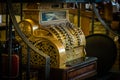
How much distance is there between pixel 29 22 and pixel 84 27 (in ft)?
12.5

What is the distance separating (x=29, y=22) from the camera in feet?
13.7

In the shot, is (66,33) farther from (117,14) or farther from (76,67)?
(117,14)

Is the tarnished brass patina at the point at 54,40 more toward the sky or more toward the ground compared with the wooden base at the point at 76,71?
more toward the sky

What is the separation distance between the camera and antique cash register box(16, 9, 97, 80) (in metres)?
3.99

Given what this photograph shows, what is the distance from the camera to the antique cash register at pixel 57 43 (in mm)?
3992

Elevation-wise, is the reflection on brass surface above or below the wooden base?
above

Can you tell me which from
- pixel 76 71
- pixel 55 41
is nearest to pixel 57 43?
pixel 55 41

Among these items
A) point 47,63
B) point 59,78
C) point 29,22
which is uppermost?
point 29,22

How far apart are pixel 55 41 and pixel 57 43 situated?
0.04 metres

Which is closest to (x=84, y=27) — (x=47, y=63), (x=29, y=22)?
(x=29, y=22)

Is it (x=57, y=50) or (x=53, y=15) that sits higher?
(x=53, y=15)

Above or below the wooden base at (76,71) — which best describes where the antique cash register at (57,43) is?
above

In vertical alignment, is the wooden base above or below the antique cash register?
below

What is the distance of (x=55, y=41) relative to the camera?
13.0 feet
